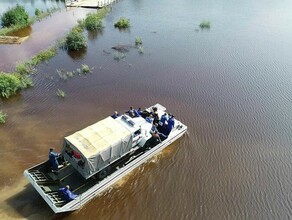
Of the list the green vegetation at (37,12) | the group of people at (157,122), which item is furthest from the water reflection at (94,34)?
the group of people at (157,122)

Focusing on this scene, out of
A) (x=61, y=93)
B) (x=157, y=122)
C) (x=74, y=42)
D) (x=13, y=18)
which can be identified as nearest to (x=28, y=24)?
(x=13, y=18)

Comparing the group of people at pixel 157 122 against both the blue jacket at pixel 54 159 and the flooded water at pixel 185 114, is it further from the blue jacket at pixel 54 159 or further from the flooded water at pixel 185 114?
the blue jacket at pixel 54 159

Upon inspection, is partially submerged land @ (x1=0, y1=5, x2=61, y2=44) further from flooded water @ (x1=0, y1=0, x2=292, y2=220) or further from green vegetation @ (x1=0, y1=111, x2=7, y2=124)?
green vegetation @ (x1=0, y1=111, x2=7, y2=124)

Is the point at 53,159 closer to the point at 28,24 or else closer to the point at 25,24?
the point at 25,24

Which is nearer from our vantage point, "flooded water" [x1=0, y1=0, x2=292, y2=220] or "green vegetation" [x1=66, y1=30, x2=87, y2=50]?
"flooded water" [x1=0, y1=0, x2=292, y2=220]

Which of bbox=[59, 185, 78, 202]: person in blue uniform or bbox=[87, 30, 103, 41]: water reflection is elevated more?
bbox=[87, 30, 103, 41]: water reflection

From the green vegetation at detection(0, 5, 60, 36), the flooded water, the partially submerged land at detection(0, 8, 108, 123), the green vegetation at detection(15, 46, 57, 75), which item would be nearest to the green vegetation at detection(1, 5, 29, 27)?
the green vegetation at detection(0, 5, 60, 36)

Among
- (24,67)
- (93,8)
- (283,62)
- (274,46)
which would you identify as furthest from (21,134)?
(93,8)
